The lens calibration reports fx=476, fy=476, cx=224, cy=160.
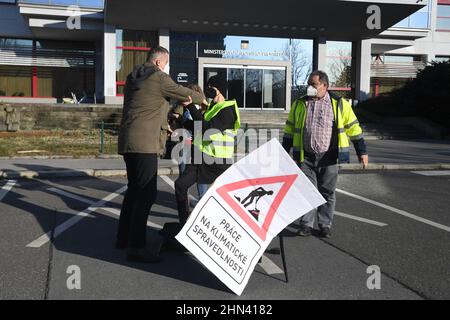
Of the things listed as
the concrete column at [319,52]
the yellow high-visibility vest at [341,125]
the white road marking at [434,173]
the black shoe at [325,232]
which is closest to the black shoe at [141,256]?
the black shoe at [325,232]

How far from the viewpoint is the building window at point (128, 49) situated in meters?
26.8

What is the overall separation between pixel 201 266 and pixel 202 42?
24.6m

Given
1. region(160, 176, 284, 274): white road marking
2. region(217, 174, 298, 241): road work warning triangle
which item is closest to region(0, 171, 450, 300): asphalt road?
region(160, 176, 284, 274): white road marking

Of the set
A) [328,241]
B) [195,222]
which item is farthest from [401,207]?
[195,222]

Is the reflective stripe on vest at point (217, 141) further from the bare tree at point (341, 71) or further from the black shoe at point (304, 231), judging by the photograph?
the bare tree at point (341, 71)

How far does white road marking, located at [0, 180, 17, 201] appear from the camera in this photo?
8044mm

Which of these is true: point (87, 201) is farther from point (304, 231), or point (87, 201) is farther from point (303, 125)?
point (303, 125)

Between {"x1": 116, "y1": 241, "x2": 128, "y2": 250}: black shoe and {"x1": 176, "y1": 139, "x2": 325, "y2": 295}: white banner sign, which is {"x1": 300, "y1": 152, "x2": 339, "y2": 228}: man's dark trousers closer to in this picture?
{"x1": 176, "y1": 139, "x2": 325, "y2": 295}: white banner sign

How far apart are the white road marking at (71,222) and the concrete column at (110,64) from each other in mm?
19080

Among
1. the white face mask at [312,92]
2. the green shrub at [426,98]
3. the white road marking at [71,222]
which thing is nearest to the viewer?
the white road marking at [71,222]
